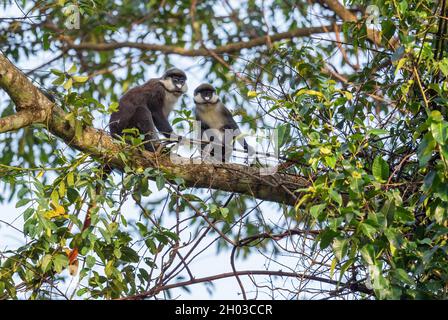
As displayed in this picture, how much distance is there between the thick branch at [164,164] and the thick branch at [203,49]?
2.86 metres

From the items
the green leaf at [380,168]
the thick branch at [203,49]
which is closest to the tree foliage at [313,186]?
the green leaf at [380,168]

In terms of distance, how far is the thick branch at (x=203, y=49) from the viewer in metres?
7.13

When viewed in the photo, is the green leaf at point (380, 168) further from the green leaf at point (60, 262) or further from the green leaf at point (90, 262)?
the green leaf at point (60, 262)

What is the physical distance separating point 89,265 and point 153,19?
5358 mm

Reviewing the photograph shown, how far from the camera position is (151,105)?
5969 millimetres

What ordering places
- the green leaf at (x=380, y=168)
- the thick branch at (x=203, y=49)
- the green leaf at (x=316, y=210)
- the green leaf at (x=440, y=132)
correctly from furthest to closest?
the thick branch at (x=203, y=49)
the green leaf at (x=380, y=168)
the green leaf at (x=316, y=210)
the green leaf at (x=440, y=132)

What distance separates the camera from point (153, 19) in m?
8.44

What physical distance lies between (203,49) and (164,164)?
128 inches

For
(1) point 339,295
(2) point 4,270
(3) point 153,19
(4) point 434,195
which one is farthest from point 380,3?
(3) point 153,19

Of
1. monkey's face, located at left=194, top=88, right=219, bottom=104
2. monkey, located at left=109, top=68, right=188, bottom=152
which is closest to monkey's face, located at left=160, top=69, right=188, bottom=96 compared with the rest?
monkey, located at left=109, top=68, right=188, bottom=152

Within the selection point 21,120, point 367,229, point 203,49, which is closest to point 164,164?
point 21,120

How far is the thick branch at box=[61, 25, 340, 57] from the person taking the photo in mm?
7133
